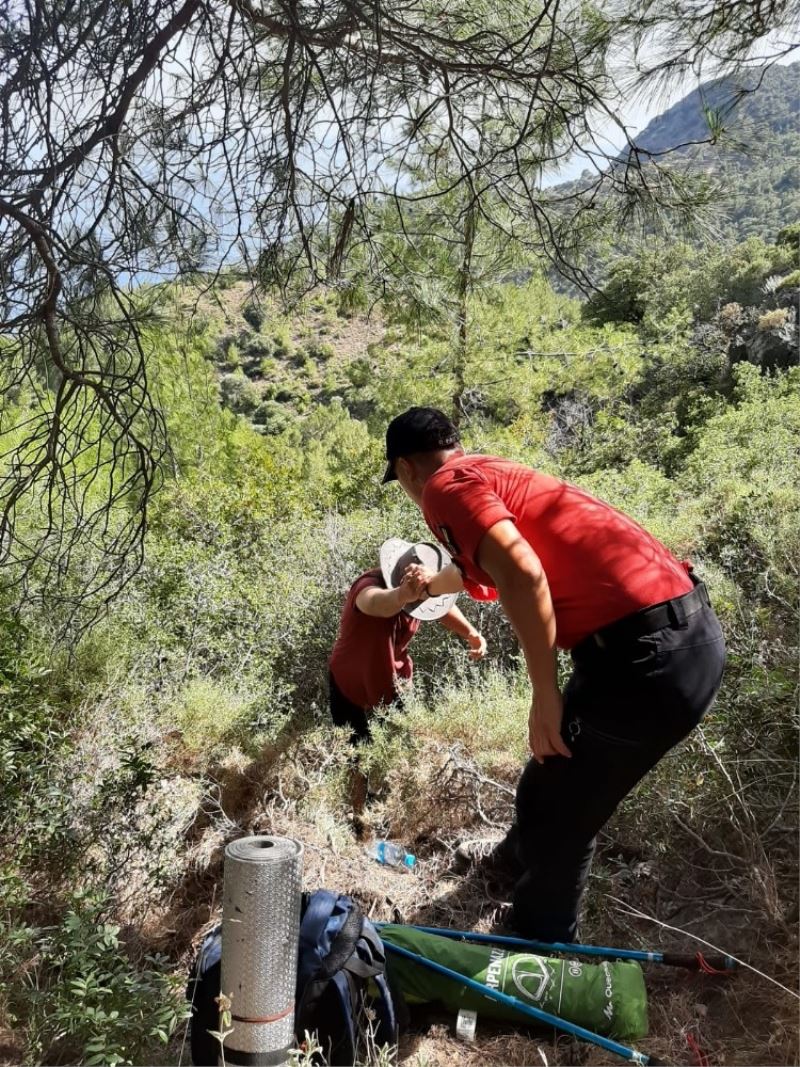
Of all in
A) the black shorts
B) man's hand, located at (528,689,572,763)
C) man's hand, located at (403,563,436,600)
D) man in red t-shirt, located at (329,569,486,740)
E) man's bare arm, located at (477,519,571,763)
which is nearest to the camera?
man's bare arm, located at (477,519,571,763)

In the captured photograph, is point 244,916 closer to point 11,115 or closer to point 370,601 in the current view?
point 370,601

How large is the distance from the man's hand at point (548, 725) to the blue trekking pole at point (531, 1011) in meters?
0.64

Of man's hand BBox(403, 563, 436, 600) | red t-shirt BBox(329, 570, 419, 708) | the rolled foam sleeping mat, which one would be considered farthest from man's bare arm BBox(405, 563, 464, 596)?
the rolled foam sleeping mat

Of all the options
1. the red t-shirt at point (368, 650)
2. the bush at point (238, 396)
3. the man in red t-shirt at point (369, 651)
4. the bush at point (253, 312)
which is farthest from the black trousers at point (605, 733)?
the bush at point (238, 396)

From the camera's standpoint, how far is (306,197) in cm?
283

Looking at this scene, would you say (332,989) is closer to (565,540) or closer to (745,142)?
(565,540)

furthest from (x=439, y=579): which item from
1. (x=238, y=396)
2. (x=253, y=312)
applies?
(x=238, y=396)

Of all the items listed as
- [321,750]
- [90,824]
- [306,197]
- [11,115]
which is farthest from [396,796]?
[11,115]

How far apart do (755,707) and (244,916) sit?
198 cm

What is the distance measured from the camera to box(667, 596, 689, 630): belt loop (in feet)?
6.18

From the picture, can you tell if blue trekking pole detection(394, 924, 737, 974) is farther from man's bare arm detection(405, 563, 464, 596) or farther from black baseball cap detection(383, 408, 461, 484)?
black baseball cap detection(383, 408, 461, 484)

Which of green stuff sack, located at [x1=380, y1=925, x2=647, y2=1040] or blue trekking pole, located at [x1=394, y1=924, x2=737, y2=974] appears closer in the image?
green stuff sack, located at [x1=380, y1=925, x2=647, y2=1040]

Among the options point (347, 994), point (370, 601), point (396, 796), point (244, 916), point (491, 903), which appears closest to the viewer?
point (244, 916)

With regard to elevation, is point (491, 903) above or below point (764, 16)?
below
